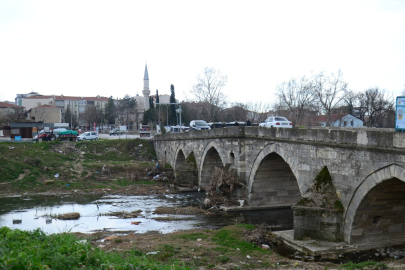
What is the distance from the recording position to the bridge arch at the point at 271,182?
59.8 feet

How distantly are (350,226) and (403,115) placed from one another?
3.71m

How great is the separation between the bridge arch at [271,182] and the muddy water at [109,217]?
2.49ft

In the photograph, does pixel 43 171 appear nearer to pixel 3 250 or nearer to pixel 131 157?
pixel 131 157

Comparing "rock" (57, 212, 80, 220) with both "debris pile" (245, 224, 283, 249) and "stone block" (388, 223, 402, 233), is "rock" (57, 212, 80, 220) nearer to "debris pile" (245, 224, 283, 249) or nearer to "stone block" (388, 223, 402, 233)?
"debris pile" (245, 224, 283, 249)

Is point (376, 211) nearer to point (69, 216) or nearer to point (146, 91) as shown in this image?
point (69, 216)

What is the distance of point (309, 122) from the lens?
4497cm

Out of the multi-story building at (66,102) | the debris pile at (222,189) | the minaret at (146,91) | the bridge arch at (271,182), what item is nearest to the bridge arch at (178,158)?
the debris pile at (222,189)

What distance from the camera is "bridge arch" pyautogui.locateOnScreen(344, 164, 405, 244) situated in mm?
10820

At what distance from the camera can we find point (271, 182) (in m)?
19.1

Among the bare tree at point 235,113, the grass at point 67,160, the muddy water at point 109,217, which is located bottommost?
the muddy water at point 109,217

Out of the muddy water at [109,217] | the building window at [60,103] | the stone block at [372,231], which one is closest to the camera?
the stone block at [372,231]

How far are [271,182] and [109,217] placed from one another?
7.91 metres

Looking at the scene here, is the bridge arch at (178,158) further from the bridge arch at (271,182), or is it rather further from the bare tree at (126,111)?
the bare tree at (126,111)

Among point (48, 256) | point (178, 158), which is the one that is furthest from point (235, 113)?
point (48, 256)
